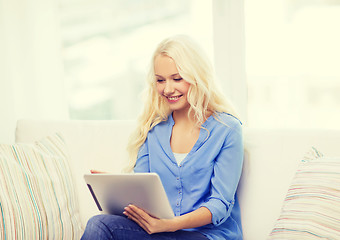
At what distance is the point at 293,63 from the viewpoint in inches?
93.1

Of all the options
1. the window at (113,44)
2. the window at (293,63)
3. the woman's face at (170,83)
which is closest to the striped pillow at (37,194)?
the woman's face at (170,83)

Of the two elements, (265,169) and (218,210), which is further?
(265,169)

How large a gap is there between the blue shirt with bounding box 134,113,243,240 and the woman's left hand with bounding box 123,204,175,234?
173mm

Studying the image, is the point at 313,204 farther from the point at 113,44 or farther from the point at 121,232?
the point at 113,44

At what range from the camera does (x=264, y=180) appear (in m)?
1.76

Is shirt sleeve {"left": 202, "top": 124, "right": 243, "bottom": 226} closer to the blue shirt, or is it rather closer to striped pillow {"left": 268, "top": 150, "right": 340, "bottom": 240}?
the blue shirt

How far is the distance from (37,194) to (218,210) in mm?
A: 727

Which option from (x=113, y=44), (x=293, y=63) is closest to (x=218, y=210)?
(x=293, y=63)

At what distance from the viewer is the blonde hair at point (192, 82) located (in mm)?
1720

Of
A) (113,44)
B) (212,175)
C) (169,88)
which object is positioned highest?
(113,44)

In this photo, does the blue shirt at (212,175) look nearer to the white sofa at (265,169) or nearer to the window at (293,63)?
the white sofa at (265,169)

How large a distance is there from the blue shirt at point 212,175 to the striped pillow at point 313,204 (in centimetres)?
20

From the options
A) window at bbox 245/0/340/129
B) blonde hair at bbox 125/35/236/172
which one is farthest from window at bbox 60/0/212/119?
blonde hair at bbox 125/35/236/172

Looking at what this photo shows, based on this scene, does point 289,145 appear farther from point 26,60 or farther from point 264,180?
point 26,60
